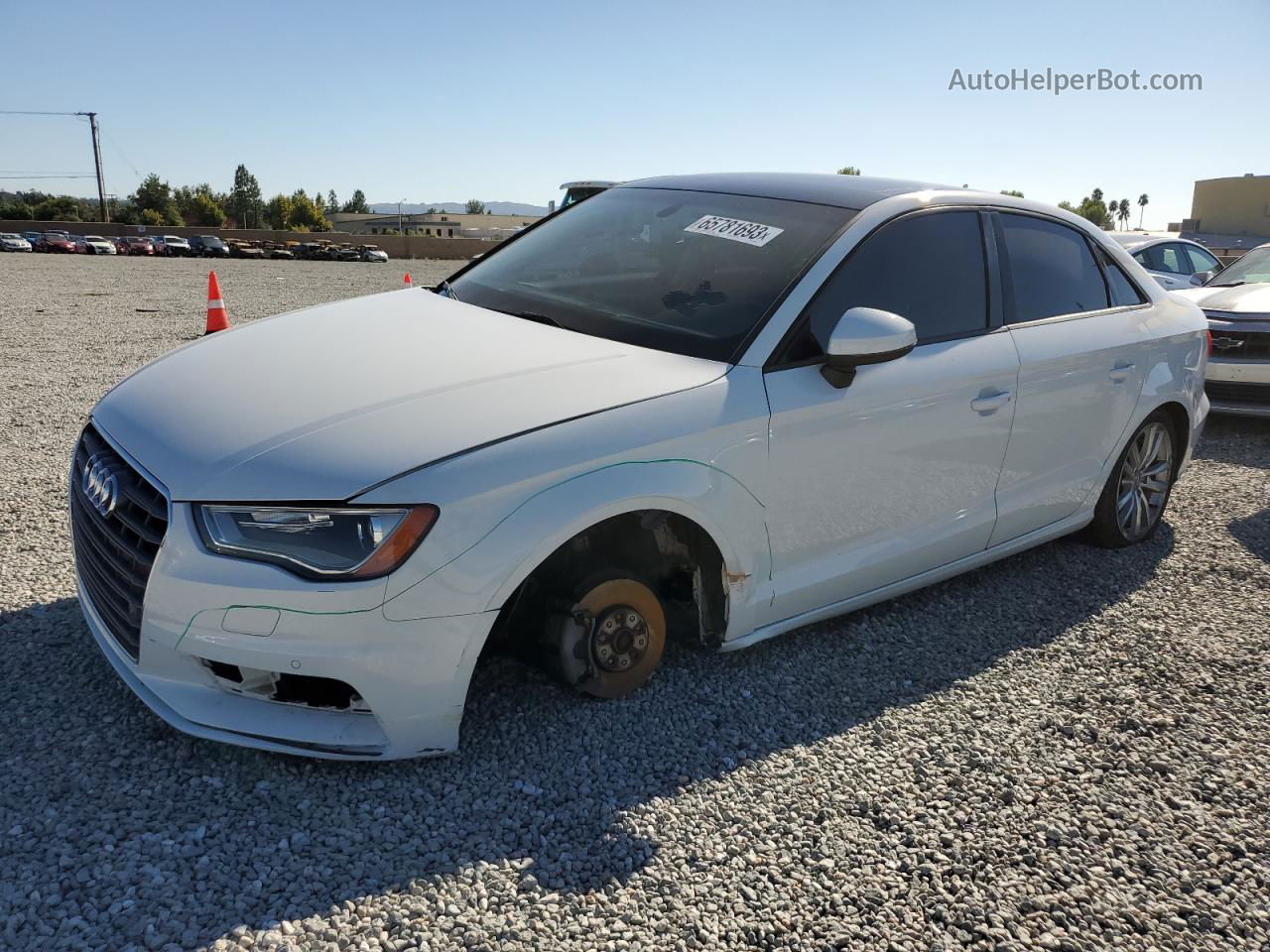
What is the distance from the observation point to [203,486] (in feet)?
8.35

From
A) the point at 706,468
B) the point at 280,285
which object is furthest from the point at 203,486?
the point at 280,285

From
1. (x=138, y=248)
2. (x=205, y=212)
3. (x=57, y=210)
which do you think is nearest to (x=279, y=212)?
(x=205, y=212)

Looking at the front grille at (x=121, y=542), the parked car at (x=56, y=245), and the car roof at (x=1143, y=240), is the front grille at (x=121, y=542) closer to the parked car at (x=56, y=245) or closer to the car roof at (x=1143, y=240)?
the car roof at (x=1143, y=240)

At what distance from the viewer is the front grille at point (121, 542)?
2.62 m

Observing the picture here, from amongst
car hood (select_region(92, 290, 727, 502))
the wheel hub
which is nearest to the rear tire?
car hood (select_region(92, 290, 727, 502))

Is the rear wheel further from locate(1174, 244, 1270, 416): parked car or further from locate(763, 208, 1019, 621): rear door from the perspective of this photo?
locate(1174, 244, 1270, 416): parked car

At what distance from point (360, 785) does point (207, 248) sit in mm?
53425

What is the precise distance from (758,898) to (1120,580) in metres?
2.98

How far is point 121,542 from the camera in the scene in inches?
107

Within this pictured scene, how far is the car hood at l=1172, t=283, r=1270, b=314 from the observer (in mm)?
7832

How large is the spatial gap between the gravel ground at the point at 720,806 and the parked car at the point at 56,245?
53.1m

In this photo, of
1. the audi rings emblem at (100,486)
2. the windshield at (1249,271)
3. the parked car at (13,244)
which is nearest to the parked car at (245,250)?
the parked car at (13,244)

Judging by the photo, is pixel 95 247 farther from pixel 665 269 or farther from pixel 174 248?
pixel 665 269

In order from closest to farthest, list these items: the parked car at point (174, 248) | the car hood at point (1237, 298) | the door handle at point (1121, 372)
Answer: the door handle at point (1121, 372)
the car hood at point (1237, 298)
the parked car at point (174, 248)
